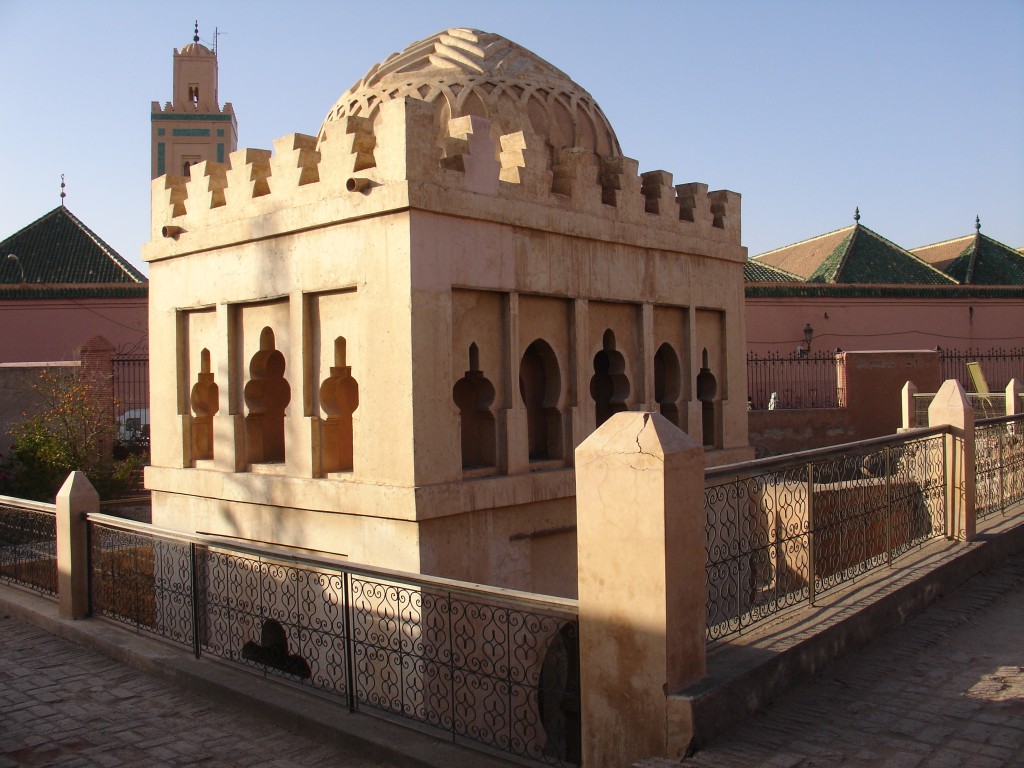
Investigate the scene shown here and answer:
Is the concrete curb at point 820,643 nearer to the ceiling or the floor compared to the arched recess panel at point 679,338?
nearer to the floor

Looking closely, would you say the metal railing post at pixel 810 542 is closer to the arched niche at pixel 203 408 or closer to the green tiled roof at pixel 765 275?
the arched niche at pixel 203 408

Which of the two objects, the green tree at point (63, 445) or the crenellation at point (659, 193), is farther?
the green tree at point (63, 445)

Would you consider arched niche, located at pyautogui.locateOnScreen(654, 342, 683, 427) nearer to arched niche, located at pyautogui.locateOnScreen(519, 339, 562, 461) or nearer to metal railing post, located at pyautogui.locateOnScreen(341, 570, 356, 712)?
arched niche, located at pyautogui.locateOnScreen(519, 339, 562, 461)

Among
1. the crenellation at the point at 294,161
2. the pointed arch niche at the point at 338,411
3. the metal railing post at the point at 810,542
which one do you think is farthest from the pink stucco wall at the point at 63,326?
the metal railing post at the point at 810,542

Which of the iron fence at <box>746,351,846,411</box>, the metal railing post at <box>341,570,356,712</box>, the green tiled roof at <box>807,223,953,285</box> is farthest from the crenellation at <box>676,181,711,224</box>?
the green tiled roof at <box>807,223,953,285</box>

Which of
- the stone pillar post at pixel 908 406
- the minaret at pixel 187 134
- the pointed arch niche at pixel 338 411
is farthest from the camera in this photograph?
the minaret at pixel 187 134

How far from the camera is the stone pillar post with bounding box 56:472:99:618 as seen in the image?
7684mm

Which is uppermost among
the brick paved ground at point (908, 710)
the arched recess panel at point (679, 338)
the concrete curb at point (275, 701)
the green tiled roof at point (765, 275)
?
the green tiled roof at point (765, 275)

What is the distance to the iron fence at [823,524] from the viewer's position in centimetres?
522

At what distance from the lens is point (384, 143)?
20.7 ft

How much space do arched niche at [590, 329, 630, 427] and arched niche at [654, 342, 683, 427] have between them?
52 cm

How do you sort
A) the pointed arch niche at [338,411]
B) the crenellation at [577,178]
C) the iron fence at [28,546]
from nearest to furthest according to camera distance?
the pointed arch niche at [338,411], the crenellation at [577,178], the iron fence at [28,546]

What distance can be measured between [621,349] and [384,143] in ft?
9.02

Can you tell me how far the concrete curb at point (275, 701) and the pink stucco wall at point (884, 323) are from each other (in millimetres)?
22134
